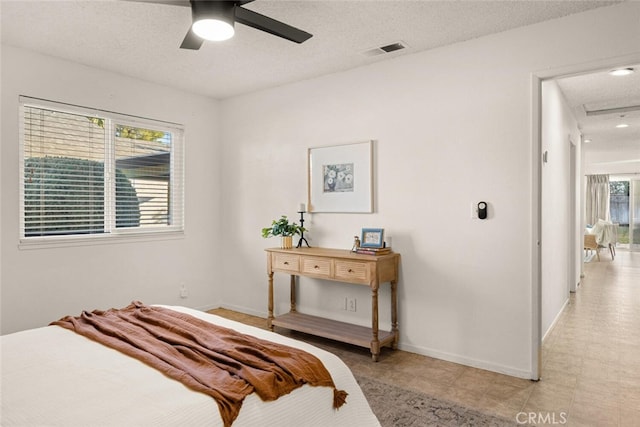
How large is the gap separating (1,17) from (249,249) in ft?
9.71

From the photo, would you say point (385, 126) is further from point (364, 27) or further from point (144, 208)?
point (144, 208)

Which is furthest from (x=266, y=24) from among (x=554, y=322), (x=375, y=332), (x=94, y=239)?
(x=554, y=322)

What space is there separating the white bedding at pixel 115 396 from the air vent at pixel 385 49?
2.43m

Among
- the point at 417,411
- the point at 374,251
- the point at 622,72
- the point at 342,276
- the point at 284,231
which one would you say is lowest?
the point at 417,411

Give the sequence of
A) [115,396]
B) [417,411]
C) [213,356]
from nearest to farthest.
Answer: [115,396] < [213,356] < [417,411]

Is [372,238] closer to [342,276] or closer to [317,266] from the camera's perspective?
[342,276]

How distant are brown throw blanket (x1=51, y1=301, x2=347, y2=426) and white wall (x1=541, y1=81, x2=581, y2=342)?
2814 mm

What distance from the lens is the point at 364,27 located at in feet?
9.78

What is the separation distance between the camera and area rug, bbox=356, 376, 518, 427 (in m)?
2.37

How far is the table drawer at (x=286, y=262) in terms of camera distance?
3838 mm

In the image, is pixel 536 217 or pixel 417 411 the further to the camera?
pixel 536 217

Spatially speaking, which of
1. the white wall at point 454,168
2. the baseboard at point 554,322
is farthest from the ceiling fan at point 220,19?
the baseboard at point 554,322

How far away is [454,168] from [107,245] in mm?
3253

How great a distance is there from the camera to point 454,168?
10.9 ft
